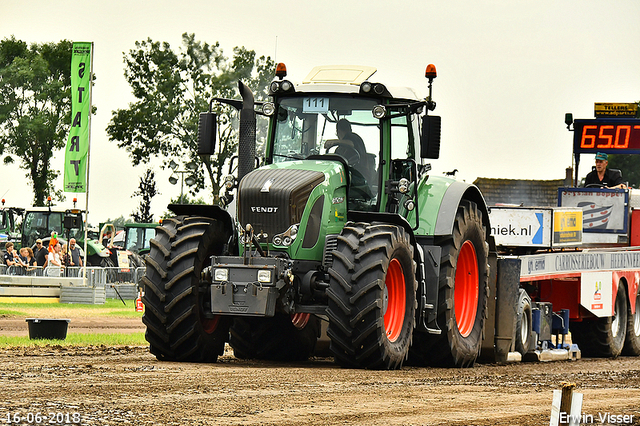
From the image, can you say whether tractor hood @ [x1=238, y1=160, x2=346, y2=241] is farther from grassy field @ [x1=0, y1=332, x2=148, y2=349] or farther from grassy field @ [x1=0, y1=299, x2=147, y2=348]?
grassy field @ [x1=0, y1=299, x2=147, y2=348]

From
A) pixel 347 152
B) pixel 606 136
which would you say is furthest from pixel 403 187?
pixel 606 136

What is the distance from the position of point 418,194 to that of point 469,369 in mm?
2167

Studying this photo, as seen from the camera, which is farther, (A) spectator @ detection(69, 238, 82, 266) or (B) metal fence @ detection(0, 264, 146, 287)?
(A) spectator @ detection(69, 238, 82, 266)

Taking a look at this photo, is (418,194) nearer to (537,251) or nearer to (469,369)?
(469,369)

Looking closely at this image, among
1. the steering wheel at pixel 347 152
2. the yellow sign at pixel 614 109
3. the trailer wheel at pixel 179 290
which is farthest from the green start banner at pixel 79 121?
the trailer wheel at pixel 179 290

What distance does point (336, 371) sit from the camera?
37.0 ft

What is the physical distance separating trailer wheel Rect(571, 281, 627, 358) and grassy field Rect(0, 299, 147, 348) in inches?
281

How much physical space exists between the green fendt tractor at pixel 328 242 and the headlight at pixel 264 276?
1cm

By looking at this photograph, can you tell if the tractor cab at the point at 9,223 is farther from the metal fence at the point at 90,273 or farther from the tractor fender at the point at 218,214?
the tractor fender at the point at 218,214

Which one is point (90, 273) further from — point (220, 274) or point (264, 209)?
point (220, 274)

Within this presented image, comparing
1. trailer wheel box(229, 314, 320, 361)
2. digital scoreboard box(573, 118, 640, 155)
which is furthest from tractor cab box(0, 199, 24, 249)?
trailer wheel box(229, 314, 320, 361)

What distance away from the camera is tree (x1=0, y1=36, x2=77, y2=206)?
5634 centimetres

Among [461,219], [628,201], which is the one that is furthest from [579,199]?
[461,219]

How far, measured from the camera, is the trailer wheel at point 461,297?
41.6 feet
